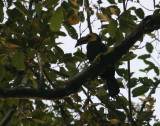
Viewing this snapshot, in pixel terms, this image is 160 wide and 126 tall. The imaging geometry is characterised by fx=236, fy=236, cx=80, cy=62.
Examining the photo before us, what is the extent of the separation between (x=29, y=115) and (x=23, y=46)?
0.69 metres

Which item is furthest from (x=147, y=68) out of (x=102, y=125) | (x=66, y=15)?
(x=66, y=15)

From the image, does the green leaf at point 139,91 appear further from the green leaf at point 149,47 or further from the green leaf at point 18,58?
the green leaf at point 18,58

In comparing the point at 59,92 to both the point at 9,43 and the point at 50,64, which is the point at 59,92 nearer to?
the point at 9,43

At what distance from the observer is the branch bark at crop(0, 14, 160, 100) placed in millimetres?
1313

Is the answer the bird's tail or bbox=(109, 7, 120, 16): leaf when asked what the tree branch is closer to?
the bird's tail

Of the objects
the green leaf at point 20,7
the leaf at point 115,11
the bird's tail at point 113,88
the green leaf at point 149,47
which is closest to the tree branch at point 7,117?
the green leaf at point 20,7

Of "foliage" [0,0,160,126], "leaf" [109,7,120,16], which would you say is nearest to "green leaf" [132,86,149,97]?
"foliage" [0,0,160,126]

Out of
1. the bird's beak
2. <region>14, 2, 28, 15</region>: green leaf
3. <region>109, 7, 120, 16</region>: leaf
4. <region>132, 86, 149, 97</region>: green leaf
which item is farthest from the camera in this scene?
the bird's beak

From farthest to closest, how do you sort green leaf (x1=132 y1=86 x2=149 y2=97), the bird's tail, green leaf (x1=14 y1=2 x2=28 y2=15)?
1. the bird's tail
2. green leaf (x1=132 y1=86 x2=149 y2=97)
3. green leaf (x1=14 y1=2 x2=28 y2=15)

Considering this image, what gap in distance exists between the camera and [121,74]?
2.21 m

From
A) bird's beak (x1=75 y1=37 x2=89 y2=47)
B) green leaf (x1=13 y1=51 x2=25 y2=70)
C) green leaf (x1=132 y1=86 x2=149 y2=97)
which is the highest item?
A: bird's beak (x1=75 y1=37 x2=89 y2=47)

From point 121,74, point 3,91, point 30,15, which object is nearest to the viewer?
point 3,91

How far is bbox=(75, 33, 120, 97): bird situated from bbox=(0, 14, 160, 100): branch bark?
0.88 metres

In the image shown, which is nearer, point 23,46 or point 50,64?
point 23,46
